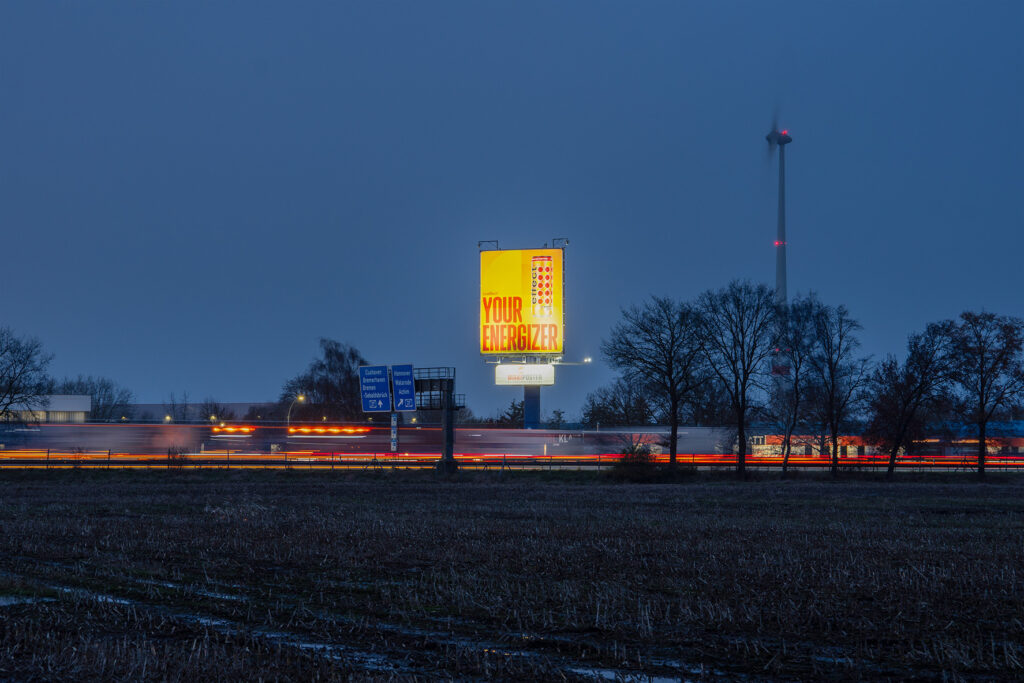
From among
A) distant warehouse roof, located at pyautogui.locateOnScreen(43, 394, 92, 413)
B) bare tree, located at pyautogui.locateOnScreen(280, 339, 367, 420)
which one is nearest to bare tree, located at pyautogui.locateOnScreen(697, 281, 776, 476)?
bare tree, located at pyautogui.locateOnScreen(280, 339, 367, 420)

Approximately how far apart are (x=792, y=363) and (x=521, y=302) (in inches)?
1028

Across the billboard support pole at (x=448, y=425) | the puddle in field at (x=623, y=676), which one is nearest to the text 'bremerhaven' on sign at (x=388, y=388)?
the billboard support pole at (x=448, y=425)

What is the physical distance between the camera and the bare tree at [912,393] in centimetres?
6025

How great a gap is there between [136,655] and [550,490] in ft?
111

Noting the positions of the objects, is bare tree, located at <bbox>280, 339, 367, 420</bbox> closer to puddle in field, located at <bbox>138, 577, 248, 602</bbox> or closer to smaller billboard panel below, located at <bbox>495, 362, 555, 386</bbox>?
smaller billboard panel below, located at <bbox>495, 362, 555, 386</bbox>

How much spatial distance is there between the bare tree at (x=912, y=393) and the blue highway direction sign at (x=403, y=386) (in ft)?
97.5

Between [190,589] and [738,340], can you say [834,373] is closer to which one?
[738,340]

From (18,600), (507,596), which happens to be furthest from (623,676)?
(18,600)

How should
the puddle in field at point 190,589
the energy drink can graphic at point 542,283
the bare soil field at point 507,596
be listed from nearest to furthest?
the bare soil field at point 507,596
the puddle in field at point 190,589
the energy drink can graphic at point 542,283

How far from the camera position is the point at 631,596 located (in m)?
11.7

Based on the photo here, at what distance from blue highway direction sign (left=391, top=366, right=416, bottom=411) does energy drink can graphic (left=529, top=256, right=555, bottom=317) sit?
27913 millimetres

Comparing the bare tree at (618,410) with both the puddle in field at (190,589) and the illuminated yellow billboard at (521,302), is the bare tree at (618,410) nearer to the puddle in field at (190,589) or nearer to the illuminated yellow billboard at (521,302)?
the illuminated yellow billboard at (521,302)

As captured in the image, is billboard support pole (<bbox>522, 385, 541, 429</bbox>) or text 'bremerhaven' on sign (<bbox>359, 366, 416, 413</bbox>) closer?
text 'bremerhaven' on sign (<bbox>359, 366, 416, 413</bbox>)

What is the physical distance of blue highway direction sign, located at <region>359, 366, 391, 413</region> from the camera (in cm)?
5516
